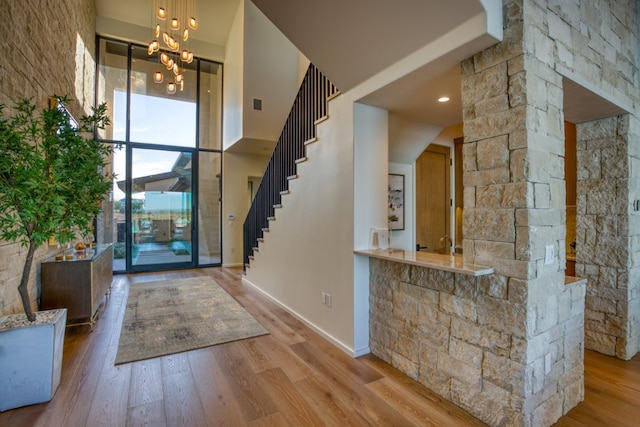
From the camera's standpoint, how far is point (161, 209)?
7004 mm

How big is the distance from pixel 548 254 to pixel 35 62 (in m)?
4.69

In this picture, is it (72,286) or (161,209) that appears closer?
(72,286)

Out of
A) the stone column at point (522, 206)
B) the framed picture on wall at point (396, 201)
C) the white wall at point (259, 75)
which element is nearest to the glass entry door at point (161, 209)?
the white wall at point (259, 75)

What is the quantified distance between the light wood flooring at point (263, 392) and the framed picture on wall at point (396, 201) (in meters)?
1.84

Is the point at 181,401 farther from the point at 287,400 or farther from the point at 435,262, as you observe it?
the point at 435,262

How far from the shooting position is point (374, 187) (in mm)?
3016

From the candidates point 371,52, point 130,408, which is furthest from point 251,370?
point 371,52

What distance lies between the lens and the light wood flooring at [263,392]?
2008 mm

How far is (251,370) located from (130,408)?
88cm

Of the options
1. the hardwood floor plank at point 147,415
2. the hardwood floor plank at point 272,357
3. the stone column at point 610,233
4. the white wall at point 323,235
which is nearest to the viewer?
the hardwood floor plank at point 147,415

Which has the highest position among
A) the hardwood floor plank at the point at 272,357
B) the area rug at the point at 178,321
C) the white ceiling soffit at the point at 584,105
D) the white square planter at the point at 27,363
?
the white ceiling soffit at the point at 584,105

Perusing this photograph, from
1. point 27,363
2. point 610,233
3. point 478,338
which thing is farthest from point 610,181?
point 27,363

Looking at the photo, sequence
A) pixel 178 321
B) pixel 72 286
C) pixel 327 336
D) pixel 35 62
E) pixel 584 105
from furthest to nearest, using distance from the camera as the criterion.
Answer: pixel 178 321, pixel 72 286, pixel 327 336, pixel 35 62, pixel 584 105

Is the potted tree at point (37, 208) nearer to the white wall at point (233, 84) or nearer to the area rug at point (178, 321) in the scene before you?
the area rug at point (178, 321)
